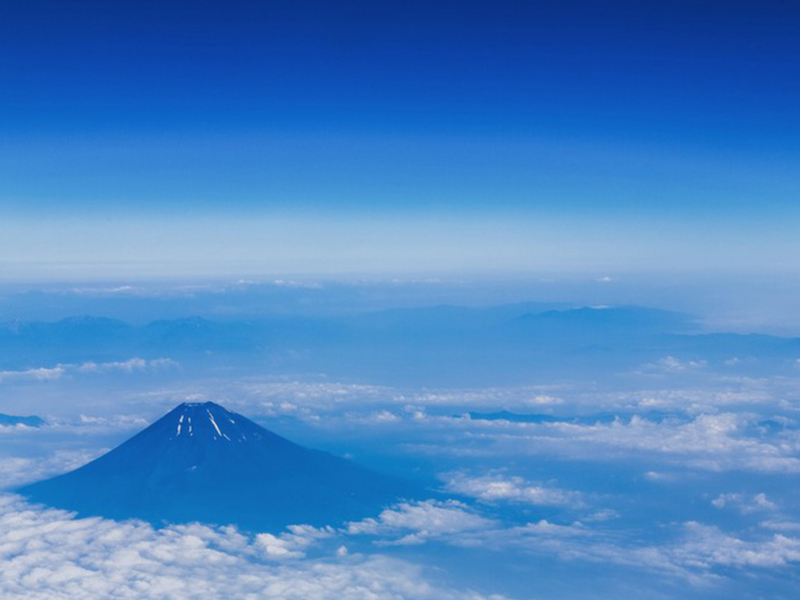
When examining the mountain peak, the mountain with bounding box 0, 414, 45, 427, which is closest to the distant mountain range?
the mountain with bounding box 0, 414, 45, 427

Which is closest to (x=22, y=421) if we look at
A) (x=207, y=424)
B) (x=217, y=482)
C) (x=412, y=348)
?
(x=207, y=424)

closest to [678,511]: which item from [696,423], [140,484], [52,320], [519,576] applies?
[519,576]

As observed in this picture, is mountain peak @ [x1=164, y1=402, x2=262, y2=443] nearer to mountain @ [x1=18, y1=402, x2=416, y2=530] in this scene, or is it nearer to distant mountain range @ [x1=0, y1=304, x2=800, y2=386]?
mountain @ [x1=18, y1=402, x2=416, y2=530]

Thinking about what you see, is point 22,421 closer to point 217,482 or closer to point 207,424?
point 207,424

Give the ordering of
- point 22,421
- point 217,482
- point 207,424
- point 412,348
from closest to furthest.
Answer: point 217,482
point 207,424
point 22,421
point 412,348

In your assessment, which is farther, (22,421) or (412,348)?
(412,348)

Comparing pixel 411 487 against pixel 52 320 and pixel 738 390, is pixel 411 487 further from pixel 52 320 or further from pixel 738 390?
pixel 52 320
